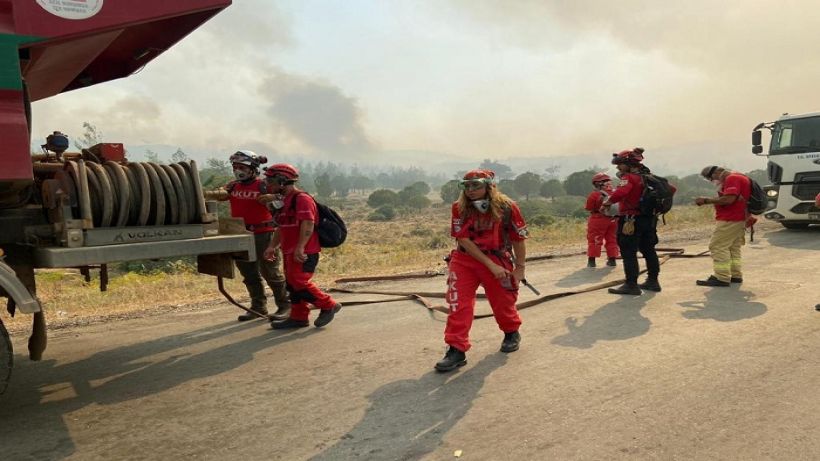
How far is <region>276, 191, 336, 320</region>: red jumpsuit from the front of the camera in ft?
18.5

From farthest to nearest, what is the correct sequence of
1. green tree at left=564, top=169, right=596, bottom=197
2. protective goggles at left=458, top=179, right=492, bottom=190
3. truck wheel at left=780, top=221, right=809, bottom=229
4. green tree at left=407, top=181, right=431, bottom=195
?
green tree at left=407, top=181, right=431, bottom=195 → green tree at left=564, top=169, right=596, bottom=197 → truck wheel at left=780, top=221, right=809, bottom=229 → protective goggles at left=458, top=179, right=492, bottom=190

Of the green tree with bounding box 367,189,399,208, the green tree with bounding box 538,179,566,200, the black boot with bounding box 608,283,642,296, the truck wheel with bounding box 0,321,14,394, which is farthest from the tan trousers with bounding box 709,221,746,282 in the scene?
the green tree with bounding box 538,179,566,200

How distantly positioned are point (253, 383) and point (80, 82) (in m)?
2.99

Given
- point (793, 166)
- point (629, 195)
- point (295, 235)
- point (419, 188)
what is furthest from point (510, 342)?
point (419, 188)

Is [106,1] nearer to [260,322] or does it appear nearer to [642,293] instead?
[260,322]

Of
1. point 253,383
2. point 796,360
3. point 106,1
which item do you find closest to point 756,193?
point 796,360

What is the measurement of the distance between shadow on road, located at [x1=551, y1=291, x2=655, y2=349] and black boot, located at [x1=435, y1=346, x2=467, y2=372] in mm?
1047

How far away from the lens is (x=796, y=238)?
1208 centimetres

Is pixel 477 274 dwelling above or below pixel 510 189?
above

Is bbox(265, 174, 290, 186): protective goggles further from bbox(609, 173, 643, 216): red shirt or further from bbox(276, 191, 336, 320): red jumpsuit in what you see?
bbox(609, 173, 643, 216): red shirt

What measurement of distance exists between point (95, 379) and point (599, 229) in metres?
7.91

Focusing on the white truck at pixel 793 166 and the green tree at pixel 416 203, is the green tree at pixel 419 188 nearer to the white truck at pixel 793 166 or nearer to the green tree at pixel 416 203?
the green tree at pixel 416 203

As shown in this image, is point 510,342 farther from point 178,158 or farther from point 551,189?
point 551,189

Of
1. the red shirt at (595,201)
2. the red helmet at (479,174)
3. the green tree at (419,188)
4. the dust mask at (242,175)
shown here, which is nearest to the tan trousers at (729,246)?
the red shirt at (595,201)
